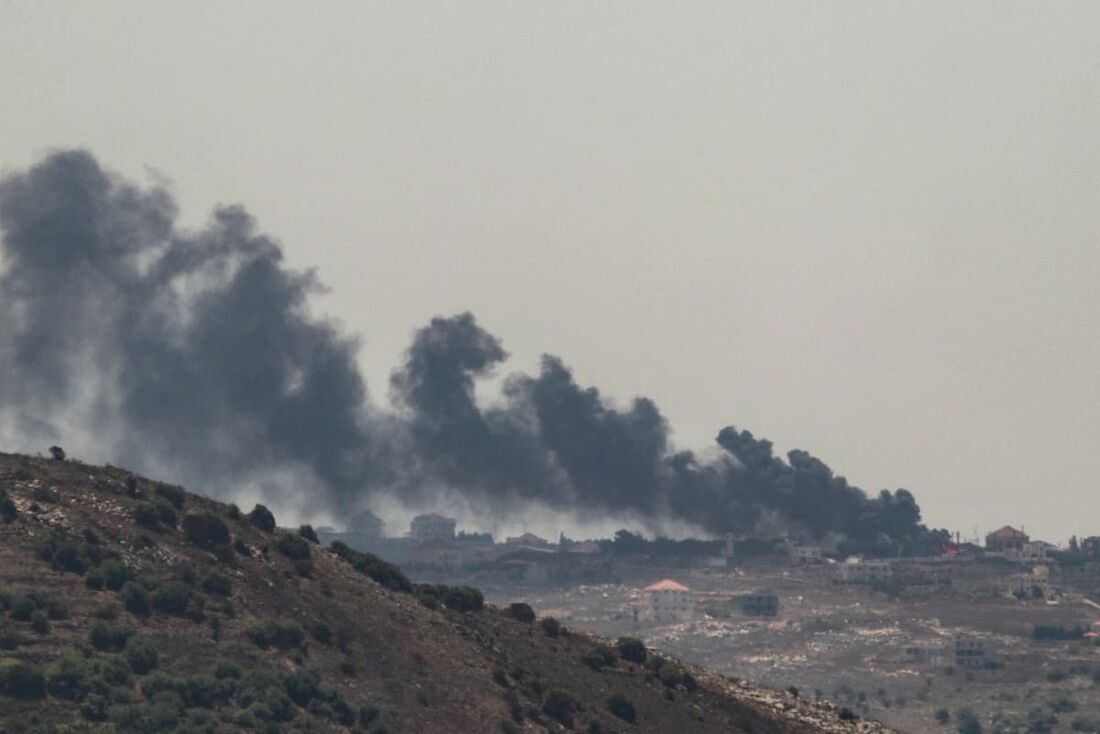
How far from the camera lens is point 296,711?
3895 inches

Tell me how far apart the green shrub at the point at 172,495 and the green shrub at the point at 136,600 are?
60.8 ft

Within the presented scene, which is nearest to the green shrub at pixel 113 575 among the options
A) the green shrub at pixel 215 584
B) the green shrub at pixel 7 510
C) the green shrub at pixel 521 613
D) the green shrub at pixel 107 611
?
the green shrub at pixel 107 611

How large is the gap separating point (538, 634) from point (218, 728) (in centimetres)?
4281

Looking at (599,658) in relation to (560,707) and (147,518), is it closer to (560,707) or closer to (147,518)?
(560,707)

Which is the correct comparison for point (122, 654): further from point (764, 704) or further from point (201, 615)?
point (764, 704)

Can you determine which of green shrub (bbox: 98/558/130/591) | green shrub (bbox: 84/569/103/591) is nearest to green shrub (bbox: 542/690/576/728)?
green shrub (bbox: 98/558/130/591)

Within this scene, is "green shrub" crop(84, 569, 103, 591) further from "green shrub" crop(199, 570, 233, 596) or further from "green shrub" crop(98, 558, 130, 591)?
"green shrub" crop(199, 570, 233, 596)

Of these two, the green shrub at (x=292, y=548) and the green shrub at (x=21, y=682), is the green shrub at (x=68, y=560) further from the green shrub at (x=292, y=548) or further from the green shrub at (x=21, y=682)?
the green shrub at (x=292, y=548)

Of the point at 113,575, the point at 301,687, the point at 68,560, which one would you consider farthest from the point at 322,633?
the point at 68,560

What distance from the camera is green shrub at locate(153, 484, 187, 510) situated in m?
124

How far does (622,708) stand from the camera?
119062 mm

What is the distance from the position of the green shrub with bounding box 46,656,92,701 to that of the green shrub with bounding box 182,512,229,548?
25.3 m

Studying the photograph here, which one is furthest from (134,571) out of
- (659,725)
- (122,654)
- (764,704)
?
(764,704)

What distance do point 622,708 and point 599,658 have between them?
1083 centimetres
